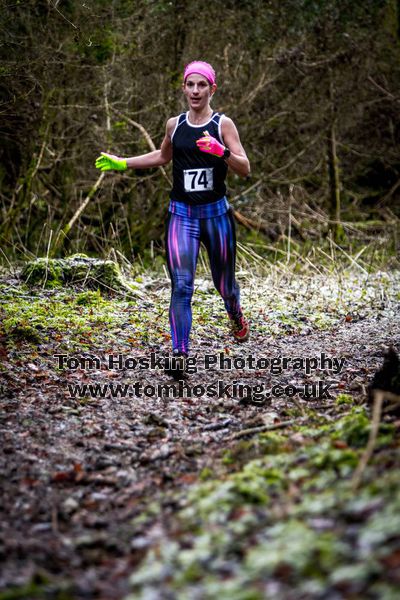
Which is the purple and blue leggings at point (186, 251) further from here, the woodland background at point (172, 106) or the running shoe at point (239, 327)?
the woodland background at point (172, 106)

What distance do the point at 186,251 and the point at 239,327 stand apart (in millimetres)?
1064

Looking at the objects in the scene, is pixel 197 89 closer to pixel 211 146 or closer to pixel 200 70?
pixel 200 70

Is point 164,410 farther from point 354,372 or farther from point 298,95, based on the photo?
point 298,95

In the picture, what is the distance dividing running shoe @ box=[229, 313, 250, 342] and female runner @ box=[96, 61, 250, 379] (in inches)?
31.0

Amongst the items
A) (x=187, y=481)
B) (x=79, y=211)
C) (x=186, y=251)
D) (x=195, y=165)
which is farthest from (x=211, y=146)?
(x=79, y=211)

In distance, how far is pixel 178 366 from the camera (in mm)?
4738

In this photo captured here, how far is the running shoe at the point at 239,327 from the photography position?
5.50 m

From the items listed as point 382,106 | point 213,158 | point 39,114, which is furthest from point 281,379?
point 382,106

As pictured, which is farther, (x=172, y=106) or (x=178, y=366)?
(x=172, y=106)

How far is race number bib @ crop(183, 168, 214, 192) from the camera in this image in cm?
474

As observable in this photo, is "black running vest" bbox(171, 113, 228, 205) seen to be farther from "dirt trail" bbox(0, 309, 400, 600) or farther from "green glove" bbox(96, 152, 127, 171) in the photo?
"dirt trail" bbox(0, 309, 400, 600)

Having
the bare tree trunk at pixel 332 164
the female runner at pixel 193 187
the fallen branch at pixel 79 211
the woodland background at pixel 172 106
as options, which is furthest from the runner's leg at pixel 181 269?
the bare tree trunk at pixel 332 164

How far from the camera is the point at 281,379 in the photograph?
195 inches

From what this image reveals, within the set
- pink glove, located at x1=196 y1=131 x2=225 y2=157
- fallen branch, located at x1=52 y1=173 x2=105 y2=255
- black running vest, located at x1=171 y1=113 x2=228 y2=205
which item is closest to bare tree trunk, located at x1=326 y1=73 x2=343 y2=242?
fallen branch, located at x1=52 y1=173 x2=105 y2=255
